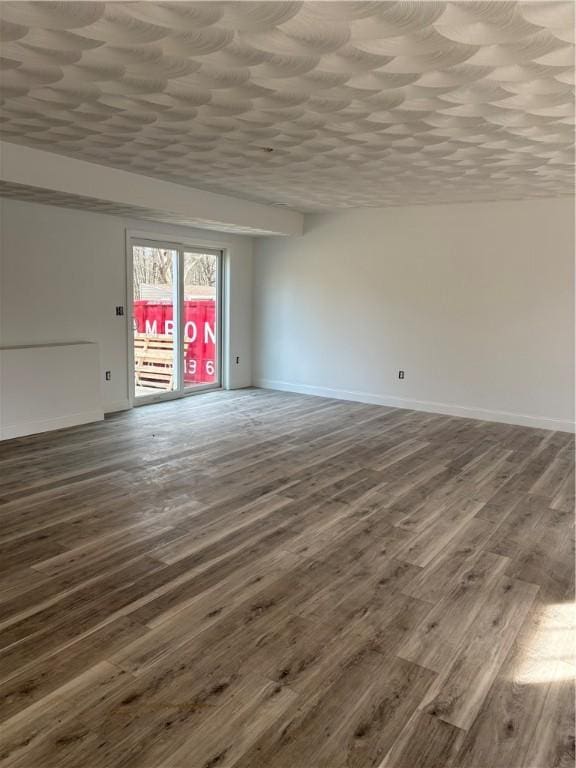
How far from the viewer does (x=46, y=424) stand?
5.62 m

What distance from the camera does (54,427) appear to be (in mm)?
5684

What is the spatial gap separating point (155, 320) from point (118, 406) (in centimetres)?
120

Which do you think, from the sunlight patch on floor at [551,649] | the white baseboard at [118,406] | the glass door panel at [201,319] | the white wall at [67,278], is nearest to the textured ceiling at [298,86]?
the white wall at [67,278]

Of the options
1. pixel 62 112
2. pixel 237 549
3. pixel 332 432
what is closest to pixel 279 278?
pixel 332 432

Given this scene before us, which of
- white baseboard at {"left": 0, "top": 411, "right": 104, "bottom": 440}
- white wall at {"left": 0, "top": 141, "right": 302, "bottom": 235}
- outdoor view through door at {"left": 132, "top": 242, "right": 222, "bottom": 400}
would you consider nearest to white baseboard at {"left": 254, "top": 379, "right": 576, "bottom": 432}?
outdoor view through door at {"left": 132, "top": 242, "right": 222, "bottom": 400}

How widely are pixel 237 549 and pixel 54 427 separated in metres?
3.33

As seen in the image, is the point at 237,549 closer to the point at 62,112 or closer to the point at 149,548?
the point at 149,548

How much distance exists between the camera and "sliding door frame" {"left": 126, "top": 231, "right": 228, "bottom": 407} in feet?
21.4

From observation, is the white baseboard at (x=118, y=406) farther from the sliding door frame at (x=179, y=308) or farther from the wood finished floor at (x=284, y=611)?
the wood finished floor at (x=284, y=611)

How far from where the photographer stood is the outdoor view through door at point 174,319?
6820mm

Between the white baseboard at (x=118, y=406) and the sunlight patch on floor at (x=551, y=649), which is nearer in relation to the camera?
the sunlight patch on floor at (x=551, y=649)

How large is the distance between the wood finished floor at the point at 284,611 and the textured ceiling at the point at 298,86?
8.26 feet

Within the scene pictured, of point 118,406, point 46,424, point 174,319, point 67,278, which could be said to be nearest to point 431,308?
point 174,319

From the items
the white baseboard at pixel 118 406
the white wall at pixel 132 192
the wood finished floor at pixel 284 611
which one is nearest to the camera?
the wood finished floor at pixel 284 611
